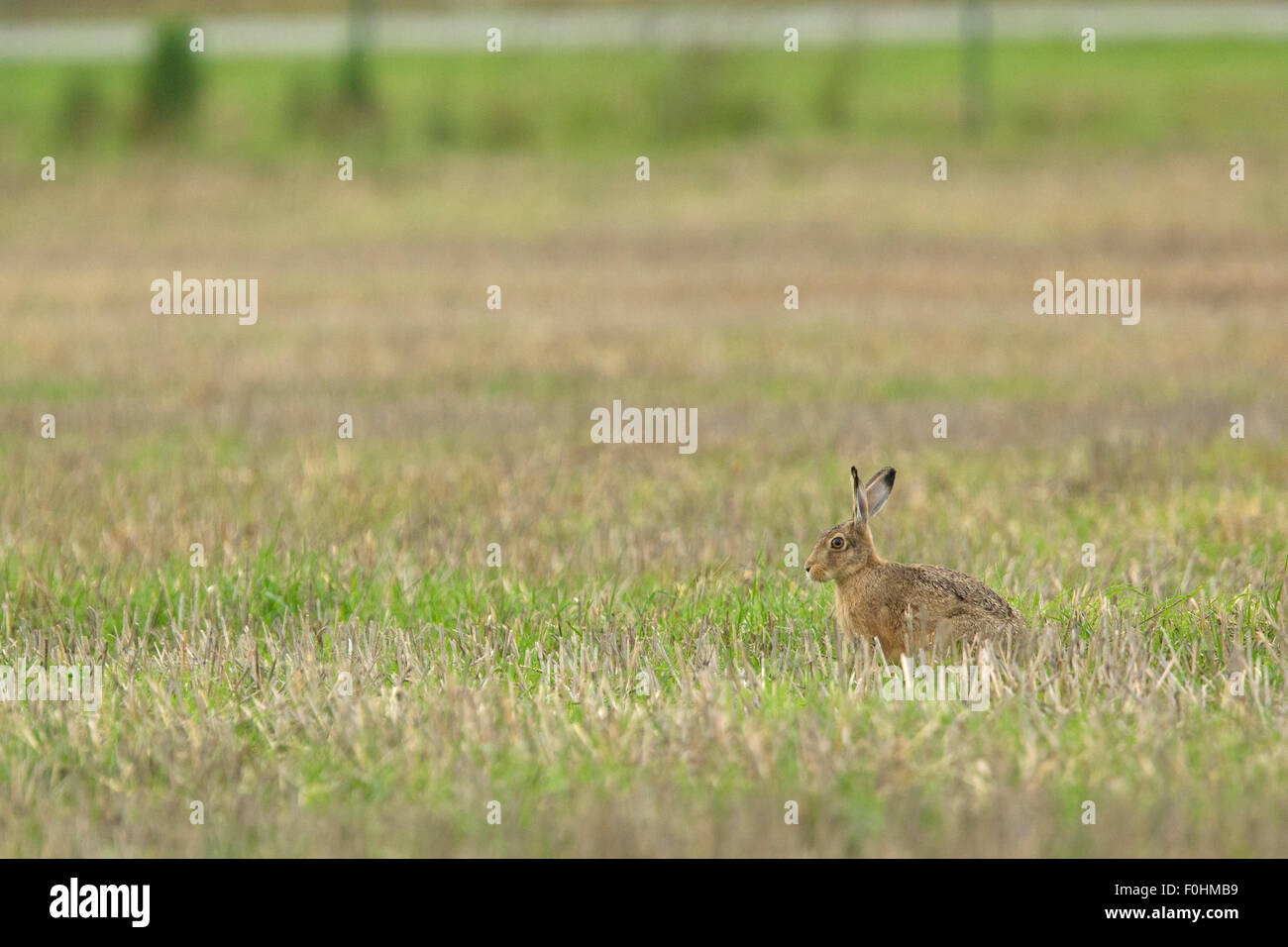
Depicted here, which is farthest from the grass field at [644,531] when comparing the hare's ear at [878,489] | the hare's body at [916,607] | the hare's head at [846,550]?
the hare's ear at [878,489]

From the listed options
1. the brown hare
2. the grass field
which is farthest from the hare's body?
the grass field

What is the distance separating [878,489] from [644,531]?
2.30m

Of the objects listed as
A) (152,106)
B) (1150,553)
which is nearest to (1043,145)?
(152,106)

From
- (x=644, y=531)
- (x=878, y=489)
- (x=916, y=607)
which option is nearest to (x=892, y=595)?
(x=916, y=607)

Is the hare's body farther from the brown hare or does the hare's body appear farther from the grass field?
the grass field

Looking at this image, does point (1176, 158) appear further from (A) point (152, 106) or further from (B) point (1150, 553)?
(B) point (1150, 553)

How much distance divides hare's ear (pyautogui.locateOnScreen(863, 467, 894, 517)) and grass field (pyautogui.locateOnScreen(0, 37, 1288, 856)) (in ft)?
1.58

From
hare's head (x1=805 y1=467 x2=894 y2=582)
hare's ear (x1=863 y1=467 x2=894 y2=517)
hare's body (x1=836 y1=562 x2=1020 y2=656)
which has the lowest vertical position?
hare's body (x1=836 y1=562 x2=1020 y2=656)

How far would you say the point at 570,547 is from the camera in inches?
292

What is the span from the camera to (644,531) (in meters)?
7.85

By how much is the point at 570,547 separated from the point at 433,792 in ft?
10.8

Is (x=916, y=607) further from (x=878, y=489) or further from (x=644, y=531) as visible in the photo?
(x=644, y=531)

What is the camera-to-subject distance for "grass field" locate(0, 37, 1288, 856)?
4.14 metres

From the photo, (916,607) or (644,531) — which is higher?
(644,531)
